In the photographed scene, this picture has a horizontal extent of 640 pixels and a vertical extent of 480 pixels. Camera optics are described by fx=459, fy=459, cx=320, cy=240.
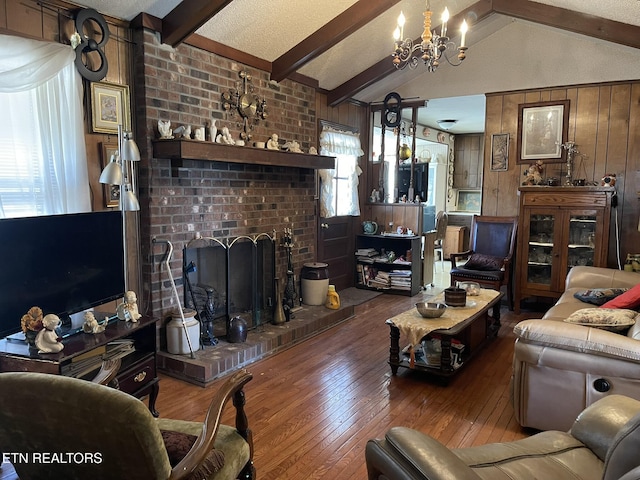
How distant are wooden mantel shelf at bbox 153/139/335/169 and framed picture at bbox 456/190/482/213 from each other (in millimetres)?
5839

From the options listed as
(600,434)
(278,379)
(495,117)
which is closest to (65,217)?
(278,379)

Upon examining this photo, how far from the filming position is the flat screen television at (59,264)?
86.4 inches

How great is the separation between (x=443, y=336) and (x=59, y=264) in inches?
94.8

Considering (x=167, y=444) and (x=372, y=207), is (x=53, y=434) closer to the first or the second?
(x=167, y=444)

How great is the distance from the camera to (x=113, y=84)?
3.07 metres

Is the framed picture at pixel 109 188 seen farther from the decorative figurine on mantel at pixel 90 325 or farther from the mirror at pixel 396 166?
the mirror at pixel 396 166

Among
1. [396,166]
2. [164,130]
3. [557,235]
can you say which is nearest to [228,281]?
[164,130]

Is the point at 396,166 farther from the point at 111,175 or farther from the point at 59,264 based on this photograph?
the point at 59,264

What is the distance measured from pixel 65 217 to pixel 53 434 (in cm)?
153

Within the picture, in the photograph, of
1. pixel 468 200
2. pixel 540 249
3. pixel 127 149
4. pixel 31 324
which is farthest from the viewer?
pixel 468 200

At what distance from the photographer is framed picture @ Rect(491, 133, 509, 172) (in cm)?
534

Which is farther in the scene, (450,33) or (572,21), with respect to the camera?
(450,33)

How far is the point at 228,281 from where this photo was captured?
3.77 m

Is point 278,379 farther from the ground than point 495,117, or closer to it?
closer to it
